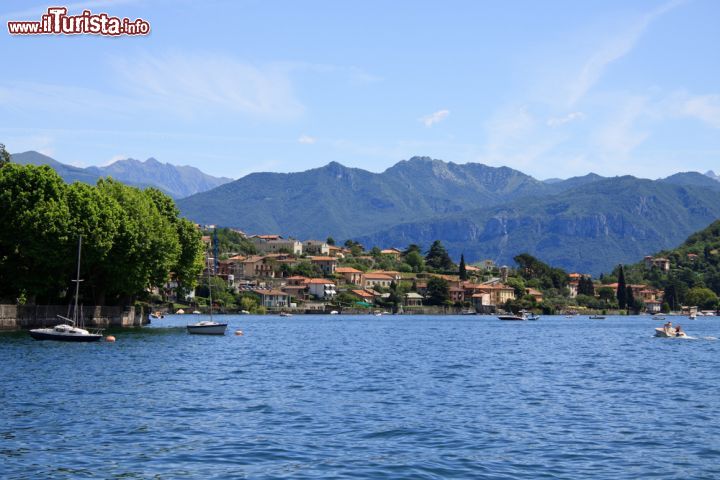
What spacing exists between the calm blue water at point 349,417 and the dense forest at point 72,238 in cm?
1777

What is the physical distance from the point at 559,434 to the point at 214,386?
62.4 feet

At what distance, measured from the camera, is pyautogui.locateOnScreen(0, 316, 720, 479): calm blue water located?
24.0 meters

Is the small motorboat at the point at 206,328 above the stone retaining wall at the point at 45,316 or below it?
below

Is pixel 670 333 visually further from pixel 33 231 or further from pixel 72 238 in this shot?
pixel 33 231

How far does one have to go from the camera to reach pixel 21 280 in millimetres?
78875

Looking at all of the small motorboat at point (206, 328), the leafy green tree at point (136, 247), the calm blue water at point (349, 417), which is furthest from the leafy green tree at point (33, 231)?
the calm blue water at point (349, 417)

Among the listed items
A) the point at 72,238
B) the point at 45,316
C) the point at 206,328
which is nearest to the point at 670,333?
the point at 206,328

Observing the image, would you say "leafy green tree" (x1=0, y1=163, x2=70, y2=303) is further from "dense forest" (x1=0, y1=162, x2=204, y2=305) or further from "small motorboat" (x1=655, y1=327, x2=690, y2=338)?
"small motorboat" (x1=655, y1=327, x2=690, y2=338)

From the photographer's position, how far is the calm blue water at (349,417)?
2403cm

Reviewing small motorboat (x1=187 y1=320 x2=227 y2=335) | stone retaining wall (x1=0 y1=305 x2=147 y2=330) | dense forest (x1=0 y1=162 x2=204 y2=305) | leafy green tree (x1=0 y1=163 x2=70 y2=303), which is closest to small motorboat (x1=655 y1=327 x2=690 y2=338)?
small motorboat (x1=187 y1=320 x2=227 y2=335)

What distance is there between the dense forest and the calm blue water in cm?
1777

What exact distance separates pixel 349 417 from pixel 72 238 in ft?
172

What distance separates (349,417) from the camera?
32594mm

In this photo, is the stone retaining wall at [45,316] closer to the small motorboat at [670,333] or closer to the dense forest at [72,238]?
the dense forest at [72,238]
